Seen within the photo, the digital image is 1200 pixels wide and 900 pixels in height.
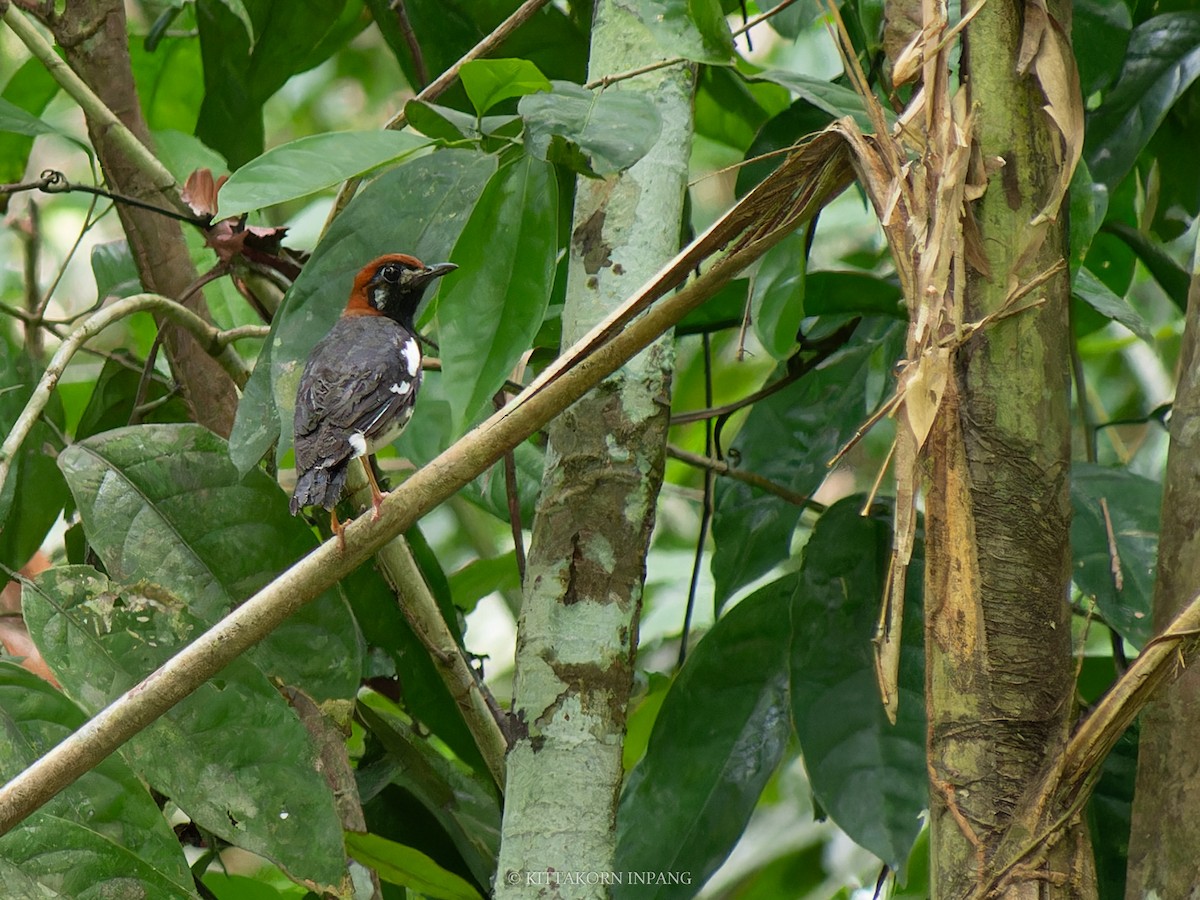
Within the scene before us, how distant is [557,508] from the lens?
193cm

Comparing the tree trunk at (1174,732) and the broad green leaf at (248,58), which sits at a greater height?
the broad green leaf at (248,58)

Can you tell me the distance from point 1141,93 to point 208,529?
1906 millimetres

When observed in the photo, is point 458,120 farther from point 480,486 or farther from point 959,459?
point 480,486

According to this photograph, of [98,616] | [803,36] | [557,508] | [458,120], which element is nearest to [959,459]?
[557,508]

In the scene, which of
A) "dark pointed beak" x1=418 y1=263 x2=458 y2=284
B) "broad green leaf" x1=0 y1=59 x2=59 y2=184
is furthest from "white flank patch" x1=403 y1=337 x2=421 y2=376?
"broad green leaf" x1=0 y1=59 x2=59 y2=184

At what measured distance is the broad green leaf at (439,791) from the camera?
8.30 ft

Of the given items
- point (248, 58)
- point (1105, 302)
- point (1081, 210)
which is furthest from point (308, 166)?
point (248, 58)

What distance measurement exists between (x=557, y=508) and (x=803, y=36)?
179 cm

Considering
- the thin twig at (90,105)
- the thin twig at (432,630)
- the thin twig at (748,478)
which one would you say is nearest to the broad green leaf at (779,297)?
the thin twig at (748,478)

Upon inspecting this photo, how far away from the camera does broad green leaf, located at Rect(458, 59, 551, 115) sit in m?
1.72

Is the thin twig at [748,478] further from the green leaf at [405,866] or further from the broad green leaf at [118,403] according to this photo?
the broad green leaf at [118,403]

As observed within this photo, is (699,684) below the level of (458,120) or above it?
below

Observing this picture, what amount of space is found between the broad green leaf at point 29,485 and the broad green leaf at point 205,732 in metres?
0.71

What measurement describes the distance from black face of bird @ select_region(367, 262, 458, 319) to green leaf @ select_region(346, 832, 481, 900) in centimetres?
123
